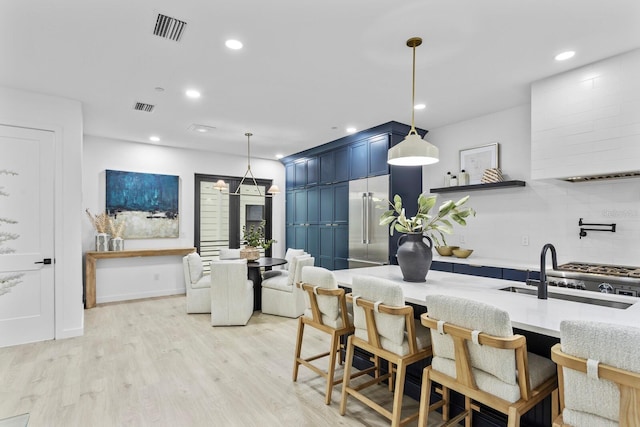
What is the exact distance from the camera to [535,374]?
1576mm

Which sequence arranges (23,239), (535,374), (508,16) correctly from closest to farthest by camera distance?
(535,374)
(508,16)
(23,239)

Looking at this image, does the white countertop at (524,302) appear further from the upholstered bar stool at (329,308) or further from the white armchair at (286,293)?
the white armchair at (286,293)

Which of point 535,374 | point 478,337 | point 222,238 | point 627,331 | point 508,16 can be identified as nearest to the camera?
point 627,331

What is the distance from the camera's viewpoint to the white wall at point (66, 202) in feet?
12.3

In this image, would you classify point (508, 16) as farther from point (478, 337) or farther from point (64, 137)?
point (64, 137)

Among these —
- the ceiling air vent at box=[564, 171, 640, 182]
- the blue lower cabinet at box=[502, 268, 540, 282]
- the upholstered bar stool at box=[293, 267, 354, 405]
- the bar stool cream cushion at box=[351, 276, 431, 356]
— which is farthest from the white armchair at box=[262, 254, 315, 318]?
the ceiling air vent at box=[564, 171, 640, 182]

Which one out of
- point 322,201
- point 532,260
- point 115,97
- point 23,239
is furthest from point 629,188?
point 23,239

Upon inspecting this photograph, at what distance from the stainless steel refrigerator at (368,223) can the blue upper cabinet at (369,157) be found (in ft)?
0.35

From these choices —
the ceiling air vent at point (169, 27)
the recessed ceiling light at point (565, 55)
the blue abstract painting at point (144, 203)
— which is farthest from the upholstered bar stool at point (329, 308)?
the blue abstract painting at point (144, 203)

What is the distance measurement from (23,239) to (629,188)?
610 centimetres

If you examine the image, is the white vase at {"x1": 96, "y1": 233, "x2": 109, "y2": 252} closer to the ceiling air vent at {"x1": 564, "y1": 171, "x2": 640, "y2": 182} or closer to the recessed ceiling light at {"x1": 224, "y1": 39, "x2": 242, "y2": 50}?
the recessed ceiling light at {"x1": 224, "y1": 39, "x2": 242, "y2": 50}

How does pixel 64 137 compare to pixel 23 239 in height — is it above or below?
above

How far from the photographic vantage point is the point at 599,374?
1135 millimetres

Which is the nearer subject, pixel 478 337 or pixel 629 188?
pixel 478 337
